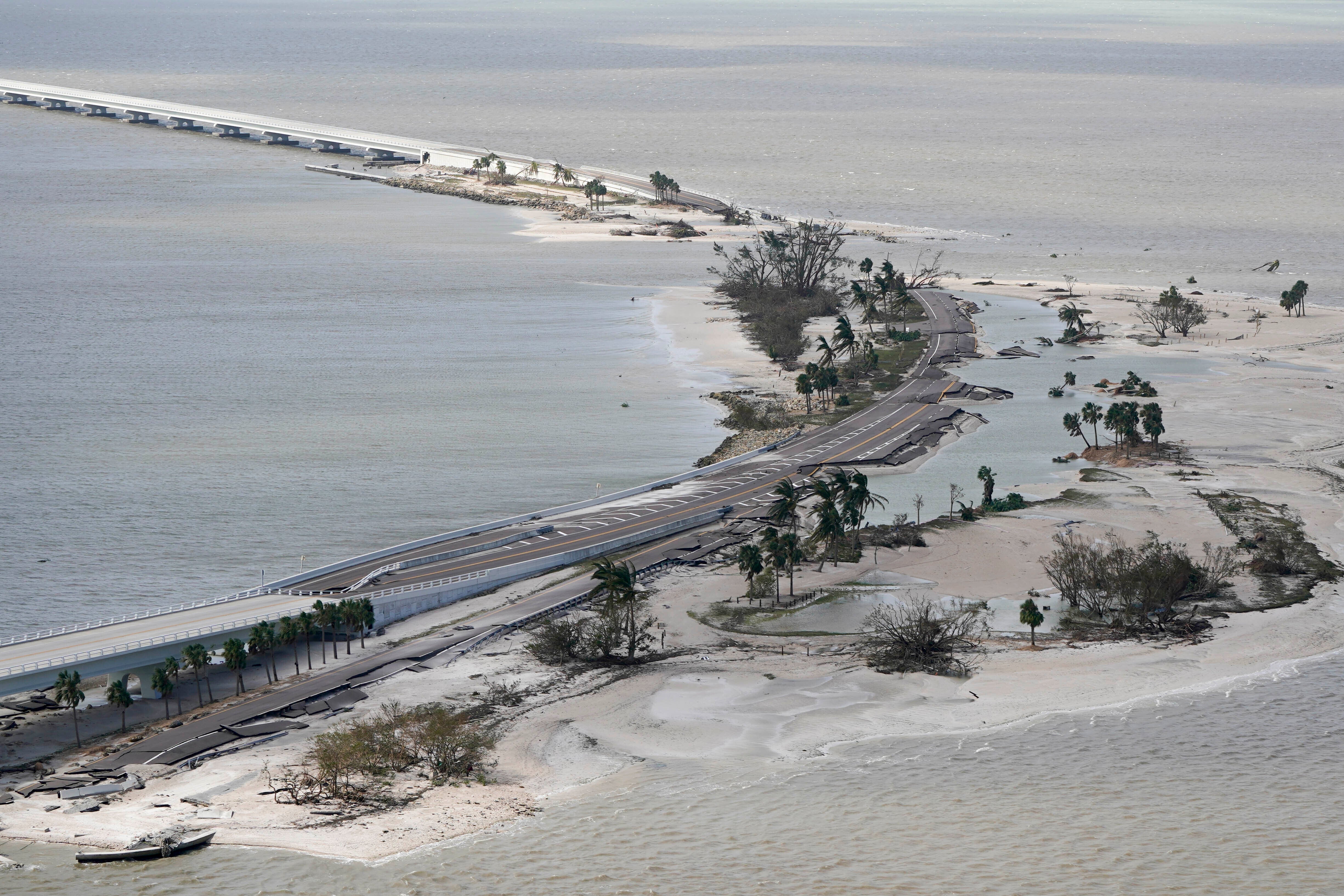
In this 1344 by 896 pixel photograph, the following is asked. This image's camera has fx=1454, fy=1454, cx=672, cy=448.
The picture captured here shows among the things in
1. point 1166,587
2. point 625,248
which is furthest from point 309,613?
point 625,248

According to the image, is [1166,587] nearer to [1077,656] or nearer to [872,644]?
[1077,656]

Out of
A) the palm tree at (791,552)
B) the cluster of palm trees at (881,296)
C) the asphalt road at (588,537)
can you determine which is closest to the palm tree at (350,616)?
the asphalt road at (588,537)

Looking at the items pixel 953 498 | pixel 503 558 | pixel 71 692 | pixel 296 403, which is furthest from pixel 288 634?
pixel 296 403

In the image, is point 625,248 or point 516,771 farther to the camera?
point 625,248

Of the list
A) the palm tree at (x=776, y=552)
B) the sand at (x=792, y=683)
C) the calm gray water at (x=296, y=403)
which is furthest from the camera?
the calm gray water at (x=296, y=403)

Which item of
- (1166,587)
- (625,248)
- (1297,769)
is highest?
(625,248)

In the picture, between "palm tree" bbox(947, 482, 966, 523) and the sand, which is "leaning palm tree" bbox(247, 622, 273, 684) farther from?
Answer: "palm tree" bbox(947, 482, 966, 523)

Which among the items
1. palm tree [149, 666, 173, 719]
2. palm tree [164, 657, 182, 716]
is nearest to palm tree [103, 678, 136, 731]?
palm tree [149, 666, 173, 719]

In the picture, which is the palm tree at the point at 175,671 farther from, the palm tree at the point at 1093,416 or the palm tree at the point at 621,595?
the palm tree at the point at 1093,416
